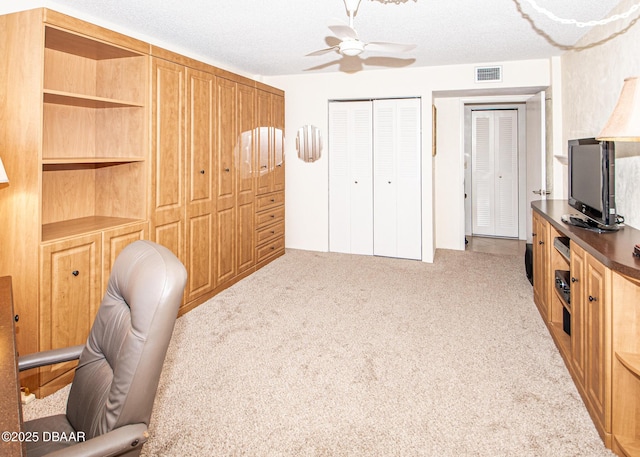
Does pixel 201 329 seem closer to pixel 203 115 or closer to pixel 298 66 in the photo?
pixel 203 115

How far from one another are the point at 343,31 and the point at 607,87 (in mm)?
2205

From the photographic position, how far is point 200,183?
3.74 m

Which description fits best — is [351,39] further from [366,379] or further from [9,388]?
[9,388]

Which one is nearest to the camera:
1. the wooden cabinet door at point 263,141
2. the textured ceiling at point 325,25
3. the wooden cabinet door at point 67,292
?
the wooden cabinet door at point 67,292

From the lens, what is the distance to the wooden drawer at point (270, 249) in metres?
4.98

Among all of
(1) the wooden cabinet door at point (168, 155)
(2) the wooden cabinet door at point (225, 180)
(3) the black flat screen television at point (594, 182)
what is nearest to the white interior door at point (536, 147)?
(3) the black flat screen television at point (594, 182)

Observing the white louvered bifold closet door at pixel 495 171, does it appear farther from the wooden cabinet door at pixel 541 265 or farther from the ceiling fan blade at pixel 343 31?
the ceiling fan blade at pixel 343 31

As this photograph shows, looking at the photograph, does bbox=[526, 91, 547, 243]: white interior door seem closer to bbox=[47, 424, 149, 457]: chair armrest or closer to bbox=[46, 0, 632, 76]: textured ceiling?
bbox=[46, 0, 632, 76]: textured ceiling

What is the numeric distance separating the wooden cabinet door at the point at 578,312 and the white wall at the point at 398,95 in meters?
2.97

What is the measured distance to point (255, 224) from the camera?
480 cm

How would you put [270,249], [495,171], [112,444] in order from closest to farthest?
[112,444], [270,249], [495,171]

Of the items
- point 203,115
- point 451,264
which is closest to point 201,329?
point 203,115

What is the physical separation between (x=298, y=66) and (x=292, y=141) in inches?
41.6
